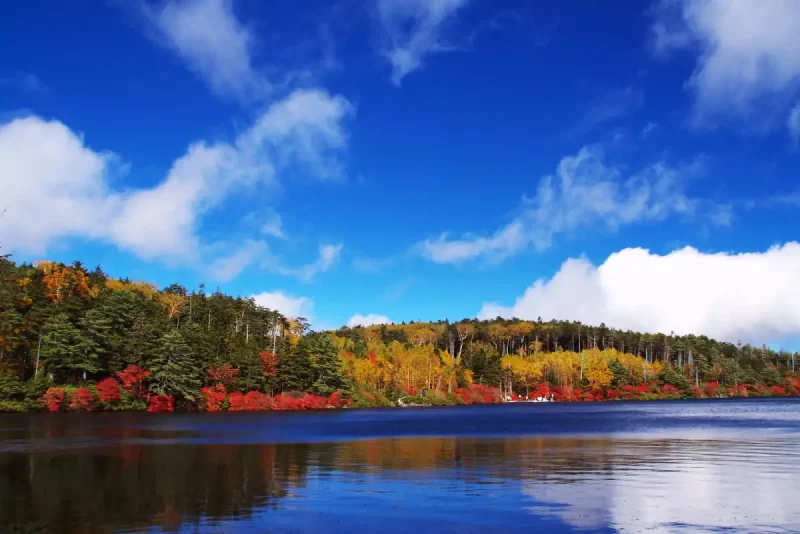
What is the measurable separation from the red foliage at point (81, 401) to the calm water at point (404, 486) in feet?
182

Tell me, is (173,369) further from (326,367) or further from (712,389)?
(712,389)

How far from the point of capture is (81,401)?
9419cm

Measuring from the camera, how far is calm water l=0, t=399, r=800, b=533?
1805 cm

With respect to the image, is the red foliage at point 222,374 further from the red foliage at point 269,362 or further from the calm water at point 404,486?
the calm water at point 404,486

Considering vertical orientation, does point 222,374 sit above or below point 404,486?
above

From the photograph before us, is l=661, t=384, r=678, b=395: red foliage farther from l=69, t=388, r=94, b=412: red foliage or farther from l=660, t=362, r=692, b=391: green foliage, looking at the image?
l=69, t=388, r=94, b=412: red foliage

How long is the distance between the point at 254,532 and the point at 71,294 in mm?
109889

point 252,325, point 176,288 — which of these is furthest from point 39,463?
point 176,288

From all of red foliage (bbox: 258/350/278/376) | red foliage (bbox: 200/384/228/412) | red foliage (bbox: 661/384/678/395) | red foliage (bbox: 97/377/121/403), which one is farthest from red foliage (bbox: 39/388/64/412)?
red foliage (bbox: 661/384/678/395)

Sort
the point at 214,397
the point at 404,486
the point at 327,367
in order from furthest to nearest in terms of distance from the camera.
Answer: the point at 327,367, the point at 214,397, the point at 404,486

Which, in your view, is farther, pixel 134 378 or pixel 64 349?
pixel 134 378

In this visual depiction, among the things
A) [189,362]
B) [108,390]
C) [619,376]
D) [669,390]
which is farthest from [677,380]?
[108,390]

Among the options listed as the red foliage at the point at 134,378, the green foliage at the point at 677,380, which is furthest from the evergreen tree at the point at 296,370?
the green foliage at the point at 677,380

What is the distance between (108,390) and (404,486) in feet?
285
